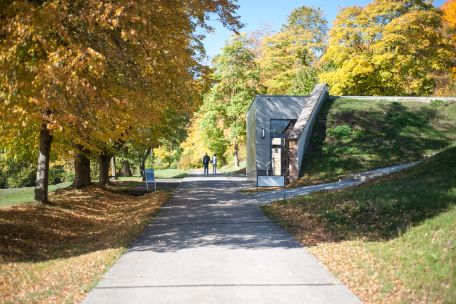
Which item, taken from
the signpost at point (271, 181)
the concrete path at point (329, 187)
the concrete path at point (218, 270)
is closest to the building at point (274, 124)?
the signpost at point (271, 181)

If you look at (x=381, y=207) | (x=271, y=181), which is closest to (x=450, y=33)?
(x=271, y=181)

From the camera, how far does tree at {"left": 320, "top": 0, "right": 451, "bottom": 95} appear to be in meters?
32.6

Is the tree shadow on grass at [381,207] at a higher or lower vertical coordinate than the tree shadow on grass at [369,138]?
lower

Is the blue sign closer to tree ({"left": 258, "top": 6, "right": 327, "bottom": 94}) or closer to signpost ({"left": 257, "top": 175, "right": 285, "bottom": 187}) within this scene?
signpost ({"left": 257, "top": 175, "right": 285, "bottom": 187})

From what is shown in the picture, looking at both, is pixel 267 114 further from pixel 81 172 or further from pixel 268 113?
pixel 81 172

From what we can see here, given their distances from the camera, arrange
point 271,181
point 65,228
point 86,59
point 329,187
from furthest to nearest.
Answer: point 271,181 → point 329,187 → point 65,228 → point 86,59

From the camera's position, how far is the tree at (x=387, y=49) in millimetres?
32625

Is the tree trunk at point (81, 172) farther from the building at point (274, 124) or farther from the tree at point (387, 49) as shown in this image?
the tree at point (387, 49)

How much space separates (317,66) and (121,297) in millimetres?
38432

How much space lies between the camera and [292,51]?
4391 centimetres

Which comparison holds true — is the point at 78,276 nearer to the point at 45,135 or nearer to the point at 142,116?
the point at 142,116

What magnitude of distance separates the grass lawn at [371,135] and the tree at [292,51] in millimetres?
13639

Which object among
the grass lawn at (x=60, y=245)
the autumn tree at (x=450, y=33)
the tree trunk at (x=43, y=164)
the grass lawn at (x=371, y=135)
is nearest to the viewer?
the grass lawn at (x=60, y=245)

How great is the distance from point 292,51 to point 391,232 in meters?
36.3
